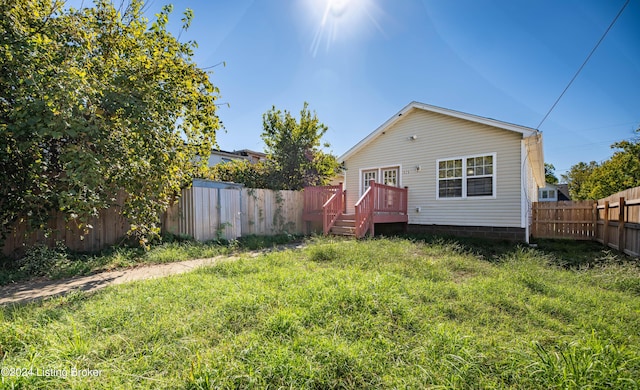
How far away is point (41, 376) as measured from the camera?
1684 millimetres

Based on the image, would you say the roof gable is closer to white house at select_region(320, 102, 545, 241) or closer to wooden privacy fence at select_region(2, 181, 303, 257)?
white house at select_region(320, 102, 545, 241)

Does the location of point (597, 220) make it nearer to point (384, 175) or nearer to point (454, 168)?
point (454, 168)

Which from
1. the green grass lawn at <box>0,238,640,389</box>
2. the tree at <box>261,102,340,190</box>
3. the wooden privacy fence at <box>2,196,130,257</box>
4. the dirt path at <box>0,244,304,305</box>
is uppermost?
the tree at <box>261,102,340,190</box>

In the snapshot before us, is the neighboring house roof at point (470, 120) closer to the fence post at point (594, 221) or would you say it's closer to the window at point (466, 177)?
the window at point (466, 177)

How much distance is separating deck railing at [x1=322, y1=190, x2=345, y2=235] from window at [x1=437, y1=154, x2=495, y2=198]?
12.5 ft

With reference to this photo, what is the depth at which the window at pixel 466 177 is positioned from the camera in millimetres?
9047

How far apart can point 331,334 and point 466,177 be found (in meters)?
9.00

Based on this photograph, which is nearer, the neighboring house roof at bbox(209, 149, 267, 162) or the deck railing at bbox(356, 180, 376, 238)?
the deck railing at bbox(356, 180, 376, 238)

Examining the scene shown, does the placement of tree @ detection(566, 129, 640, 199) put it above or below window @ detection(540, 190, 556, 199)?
above

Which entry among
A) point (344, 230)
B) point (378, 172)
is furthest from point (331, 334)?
point (378, 172)

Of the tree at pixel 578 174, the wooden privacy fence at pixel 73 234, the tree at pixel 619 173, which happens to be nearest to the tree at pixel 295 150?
the wooden privacy fence at pixel 73 234

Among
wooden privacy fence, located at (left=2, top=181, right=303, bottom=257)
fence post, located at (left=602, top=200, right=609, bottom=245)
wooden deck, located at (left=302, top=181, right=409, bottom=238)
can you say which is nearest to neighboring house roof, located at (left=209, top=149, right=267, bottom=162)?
wooden deck, located at (left=302, top=181, right=409, bottom=238)

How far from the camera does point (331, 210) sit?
955cm

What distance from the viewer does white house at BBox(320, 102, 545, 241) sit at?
8586 millimetres
